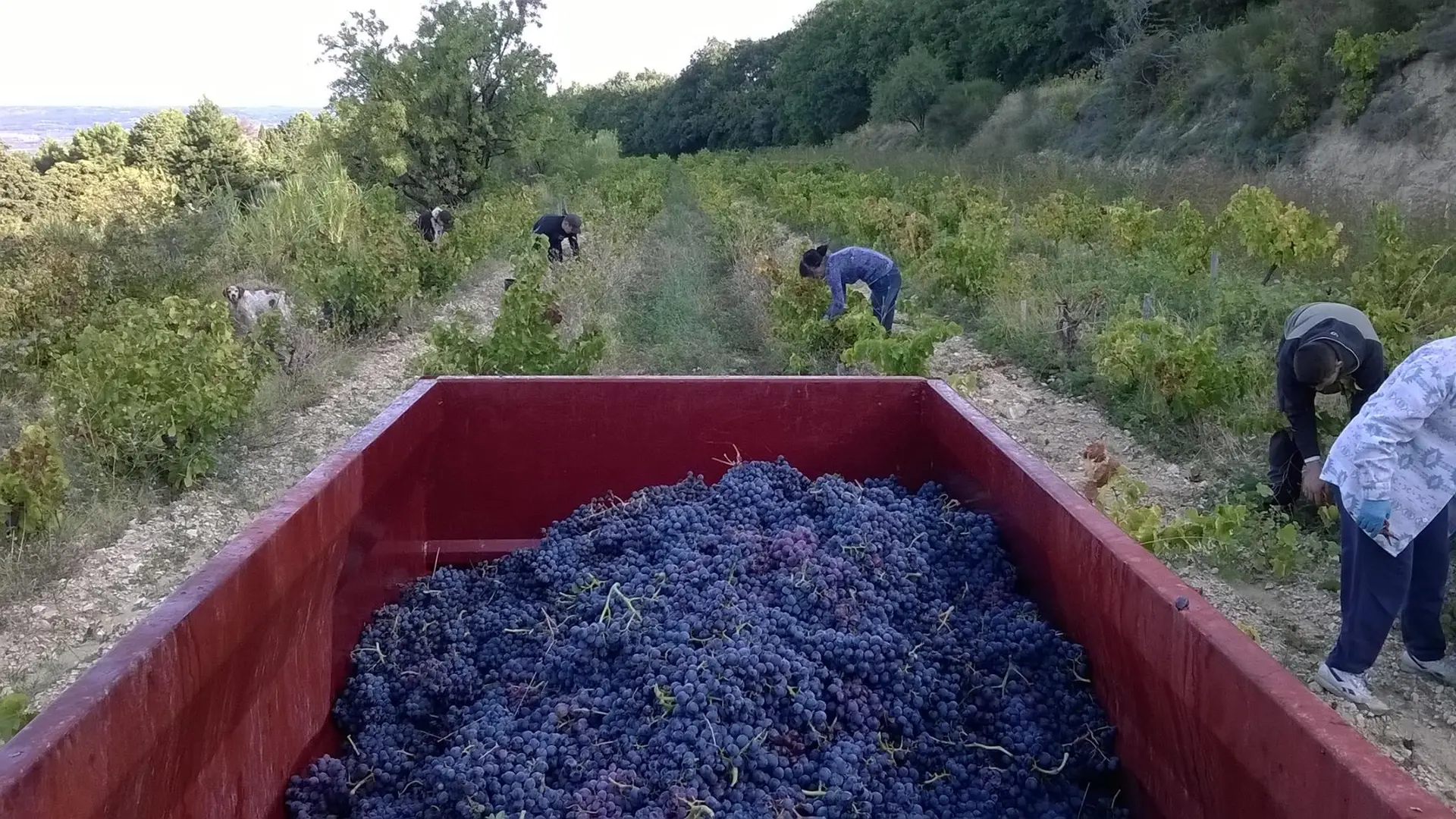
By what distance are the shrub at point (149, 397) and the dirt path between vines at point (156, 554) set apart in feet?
0.85

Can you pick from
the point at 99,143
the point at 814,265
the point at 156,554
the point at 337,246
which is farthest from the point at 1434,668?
the point at 99,143

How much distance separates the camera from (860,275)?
712 centimetres

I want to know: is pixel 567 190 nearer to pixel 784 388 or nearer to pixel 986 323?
pixel 986 323

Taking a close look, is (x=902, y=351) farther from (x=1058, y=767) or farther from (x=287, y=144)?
(x=287, y=144)

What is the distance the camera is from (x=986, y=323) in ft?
27.6

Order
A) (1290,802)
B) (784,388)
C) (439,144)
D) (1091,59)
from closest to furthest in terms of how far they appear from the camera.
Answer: (1290,802)
(784,388)
(439,144)
(1091,59)

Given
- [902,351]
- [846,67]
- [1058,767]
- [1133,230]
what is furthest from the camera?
[846,67]

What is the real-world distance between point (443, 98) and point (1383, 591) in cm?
2102

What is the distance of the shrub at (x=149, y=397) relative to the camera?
203 inches

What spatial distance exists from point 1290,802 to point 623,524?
177 centimetres

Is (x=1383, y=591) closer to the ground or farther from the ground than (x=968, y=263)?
closer to the ground

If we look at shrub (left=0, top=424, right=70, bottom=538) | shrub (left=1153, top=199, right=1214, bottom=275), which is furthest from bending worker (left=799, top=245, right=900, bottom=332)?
shrub (left=0, top=424, right=70, bottom=538)

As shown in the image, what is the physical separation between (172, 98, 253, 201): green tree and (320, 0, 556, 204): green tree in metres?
11.1

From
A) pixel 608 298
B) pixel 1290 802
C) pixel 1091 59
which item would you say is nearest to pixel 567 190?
pixel 608 298
